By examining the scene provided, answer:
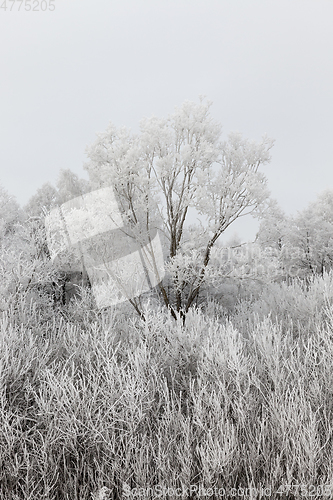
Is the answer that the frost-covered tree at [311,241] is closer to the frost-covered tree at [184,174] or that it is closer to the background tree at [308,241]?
the background tree at [308,241]

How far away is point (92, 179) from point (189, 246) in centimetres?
427

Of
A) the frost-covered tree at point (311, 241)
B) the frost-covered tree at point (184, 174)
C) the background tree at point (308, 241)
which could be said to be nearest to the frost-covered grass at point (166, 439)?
the frost-covered tree at point (184, 174)

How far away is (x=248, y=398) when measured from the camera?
4.38 m

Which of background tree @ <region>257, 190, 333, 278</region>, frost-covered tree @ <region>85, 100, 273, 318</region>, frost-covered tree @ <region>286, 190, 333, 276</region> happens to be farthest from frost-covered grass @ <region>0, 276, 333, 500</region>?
frost-covered tree @ <region>286, 190, 333, 276</region>

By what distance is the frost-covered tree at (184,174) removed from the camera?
10.9 m

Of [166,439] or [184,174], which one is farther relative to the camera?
[184,174]

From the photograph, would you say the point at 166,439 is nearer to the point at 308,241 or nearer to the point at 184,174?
the point at 184,174

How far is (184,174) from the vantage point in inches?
470

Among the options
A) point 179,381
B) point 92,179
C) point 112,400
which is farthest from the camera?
point 92,179

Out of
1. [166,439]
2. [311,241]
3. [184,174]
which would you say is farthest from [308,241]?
[166,439]

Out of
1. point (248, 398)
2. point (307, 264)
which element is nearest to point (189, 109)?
point (248, 398)

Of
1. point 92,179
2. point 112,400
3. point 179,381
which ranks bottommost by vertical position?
point 179,381

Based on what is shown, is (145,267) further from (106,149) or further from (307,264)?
(307,264)

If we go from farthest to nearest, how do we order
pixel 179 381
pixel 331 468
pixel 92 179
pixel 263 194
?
pixel 92 179
pixel 263 194
pixel 179 381
pixel 331 468
